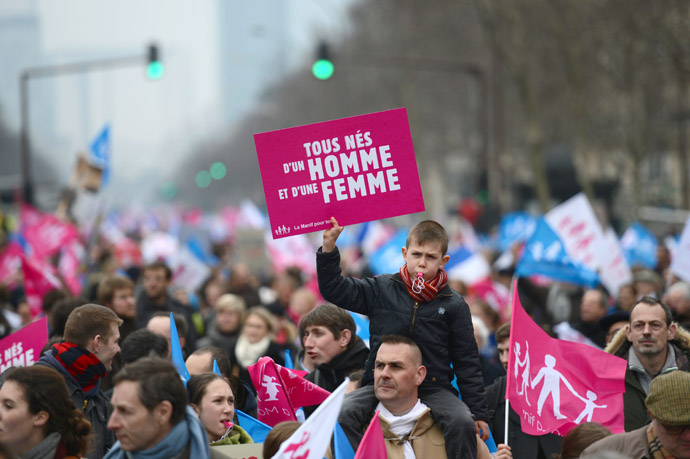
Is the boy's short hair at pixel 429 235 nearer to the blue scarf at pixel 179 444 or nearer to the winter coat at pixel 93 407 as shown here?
the blue scarf at pixel 179 444

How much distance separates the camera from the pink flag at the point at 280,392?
6246 millimetres

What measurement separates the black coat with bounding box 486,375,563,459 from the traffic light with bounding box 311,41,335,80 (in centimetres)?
1042

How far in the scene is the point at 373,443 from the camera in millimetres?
5062

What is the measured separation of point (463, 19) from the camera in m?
41.3

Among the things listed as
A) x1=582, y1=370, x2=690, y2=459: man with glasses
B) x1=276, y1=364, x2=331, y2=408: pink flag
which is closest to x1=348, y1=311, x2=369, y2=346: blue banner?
x1=276, y1=364, x2=331, y2=408: pink flag

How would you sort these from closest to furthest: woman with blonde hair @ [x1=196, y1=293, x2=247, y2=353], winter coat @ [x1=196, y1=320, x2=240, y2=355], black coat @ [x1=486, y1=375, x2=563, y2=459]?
black coat @ [x1=486, y1=375, x2=563, y2=459] → winter coat @ [x1=196, y1=320, x2=240, y2=355] → woman with blonde hair @ [x1=196, y1=293, x2=247, y2=353]

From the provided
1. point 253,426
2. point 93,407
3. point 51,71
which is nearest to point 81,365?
point 93,407

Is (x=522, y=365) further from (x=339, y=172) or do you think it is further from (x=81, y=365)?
(x=81, y=365)

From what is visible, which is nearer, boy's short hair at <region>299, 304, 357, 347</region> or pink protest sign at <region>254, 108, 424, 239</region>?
pink protest sign at <region>254, 108, 424, 239</region>

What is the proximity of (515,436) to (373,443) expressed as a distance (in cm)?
187

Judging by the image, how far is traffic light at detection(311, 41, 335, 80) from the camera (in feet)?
55.3

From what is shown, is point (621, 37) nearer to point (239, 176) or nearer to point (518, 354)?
point (518, 354)

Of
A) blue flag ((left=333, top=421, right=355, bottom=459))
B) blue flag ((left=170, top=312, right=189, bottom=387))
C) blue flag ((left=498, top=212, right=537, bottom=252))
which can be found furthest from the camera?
blue flag ((left=498, top=212, right=537, bottom=252))

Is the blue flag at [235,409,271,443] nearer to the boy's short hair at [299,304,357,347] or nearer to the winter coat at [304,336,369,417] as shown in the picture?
the winter coat at [304,336,369,417]
